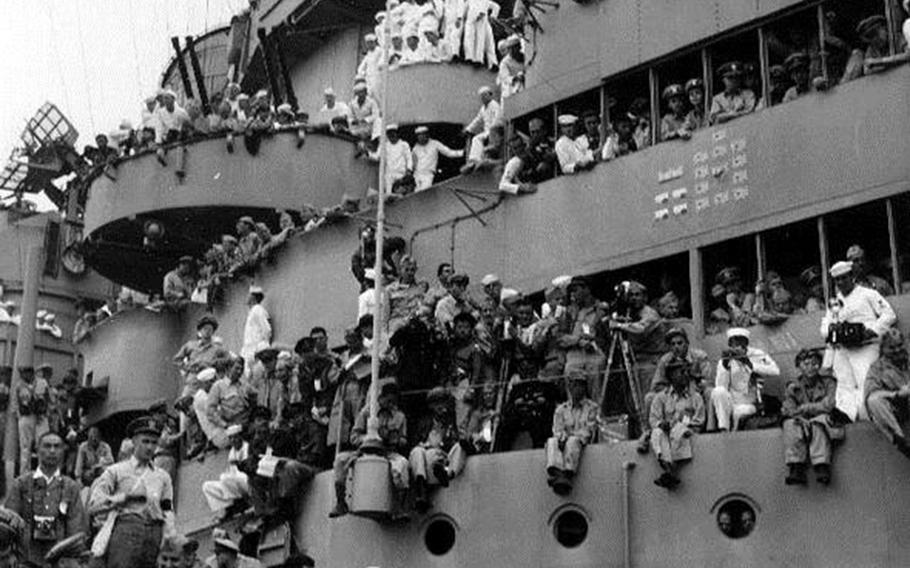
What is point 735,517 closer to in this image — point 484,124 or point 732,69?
point 732,69

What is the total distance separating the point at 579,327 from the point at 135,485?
4087 mm

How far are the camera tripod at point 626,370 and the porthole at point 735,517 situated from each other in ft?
3.24

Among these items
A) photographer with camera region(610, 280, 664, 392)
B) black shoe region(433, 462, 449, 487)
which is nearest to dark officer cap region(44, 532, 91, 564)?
black shoe region(433, 462, 449, 487)

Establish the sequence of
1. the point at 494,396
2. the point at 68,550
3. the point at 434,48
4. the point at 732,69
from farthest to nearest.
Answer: the point at 434,48, the point at 732,69, the point at 494,396, the point at 68,550

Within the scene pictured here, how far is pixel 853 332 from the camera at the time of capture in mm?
10234

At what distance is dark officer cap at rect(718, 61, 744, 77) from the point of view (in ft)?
41.9

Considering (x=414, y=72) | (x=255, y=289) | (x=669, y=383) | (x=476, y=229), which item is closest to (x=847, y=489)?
(x=669, y=383)

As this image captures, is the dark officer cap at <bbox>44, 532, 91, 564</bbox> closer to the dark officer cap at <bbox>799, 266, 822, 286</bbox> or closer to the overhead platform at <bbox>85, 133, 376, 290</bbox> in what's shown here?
the dark officer cap at <bbox>799, 266, 822, 286</bbox>

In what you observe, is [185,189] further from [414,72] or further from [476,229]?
[476,229]

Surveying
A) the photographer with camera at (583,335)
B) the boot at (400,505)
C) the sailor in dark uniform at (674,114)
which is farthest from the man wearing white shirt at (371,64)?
the boot at (400,505)

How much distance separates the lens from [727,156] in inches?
500

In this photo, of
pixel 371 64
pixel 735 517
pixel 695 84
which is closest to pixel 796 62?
pixel 695 84

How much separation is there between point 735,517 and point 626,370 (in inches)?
60.2

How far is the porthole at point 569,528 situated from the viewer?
10.8 metres
